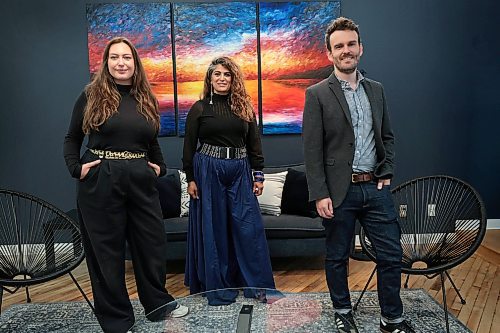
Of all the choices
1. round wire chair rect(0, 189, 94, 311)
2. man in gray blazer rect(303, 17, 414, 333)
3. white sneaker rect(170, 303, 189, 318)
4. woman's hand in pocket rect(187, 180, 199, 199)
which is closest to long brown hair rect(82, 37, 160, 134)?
woman's hand in pocket rect(187, 180, 199, 199)

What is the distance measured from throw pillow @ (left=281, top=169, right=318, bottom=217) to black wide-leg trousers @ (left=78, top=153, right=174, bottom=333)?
4.65 ft

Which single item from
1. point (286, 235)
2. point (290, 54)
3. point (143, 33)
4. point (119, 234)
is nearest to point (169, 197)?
point (286, 235)

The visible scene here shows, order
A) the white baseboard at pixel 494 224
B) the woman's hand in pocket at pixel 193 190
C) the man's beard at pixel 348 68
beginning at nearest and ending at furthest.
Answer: the man's beard at pixel 348 68
the woman's hand in pocket at pixel 193 190
the white baseboard at pixel 494 224

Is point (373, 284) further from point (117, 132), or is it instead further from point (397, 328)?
point (117, 132)

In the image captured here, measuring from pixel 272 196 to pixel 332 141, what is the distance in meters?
1.47

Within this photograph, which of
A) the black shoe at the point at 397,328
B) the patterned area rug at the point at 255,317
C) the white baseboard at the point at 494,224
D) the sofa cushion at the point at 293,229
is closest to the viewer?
the patterned area rug at the point at 255,317

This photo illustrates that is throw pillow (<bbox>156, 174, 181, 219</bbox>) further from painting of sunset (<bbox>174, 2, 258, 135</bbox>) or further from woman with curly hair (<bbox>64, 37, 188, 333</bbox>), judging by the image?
woman with curly hair (<bbox>64, 37, 188, 333</bbox>)

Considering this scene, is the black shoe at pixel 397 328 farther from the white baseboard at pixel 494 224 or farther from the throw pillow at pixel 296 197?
the white baseboard at pixel 494 224

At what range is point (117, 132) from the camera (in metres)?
2.24

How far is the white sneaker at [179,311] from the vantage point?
1.86 metres

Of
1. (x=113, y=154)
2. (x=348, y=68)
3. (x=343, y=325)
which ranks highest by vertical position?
(x=348, y=68)

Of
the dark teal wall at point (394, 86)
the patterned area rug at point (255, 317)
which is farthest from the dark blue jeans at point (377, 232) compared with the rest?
the dark teal wall at point (394, 86)

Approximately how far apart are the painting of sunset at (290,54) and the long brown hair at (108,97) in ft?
5.96

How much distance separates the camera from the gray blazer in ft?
7.24
